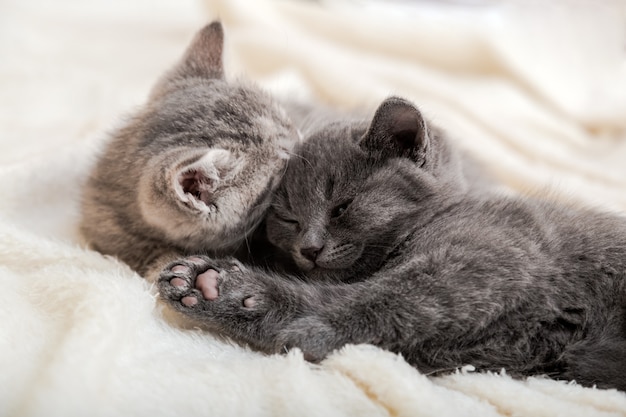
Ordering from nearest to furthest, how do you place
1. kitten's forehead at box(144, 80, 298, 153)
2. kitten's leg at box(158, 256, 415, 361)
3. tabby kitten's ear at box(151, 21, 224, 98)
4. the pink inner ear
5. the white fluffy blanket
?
the white fluffy blanket < kitten's leg at box(158, 256, 415, 361) < the pink inner ear < kitten's forehead at box(144, 80, 298, 153) < tabby kitten's ear at box(151, 21, 224, 98)

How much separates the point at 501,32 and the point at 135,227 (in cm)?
228

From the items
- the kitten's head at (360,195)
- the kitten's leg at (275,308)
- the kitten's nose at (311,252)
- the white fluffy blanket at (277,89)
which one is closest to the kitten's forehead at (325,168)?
the kitten's head at (360,195)

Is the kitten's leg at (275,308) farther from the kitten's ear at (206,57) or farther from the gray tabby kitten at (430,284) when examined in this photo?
the kitten's ear at (206,57)

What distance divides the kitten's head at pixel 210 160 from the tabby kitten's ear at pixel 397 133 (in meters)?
0.23

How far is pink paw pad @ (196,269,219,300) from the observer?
122 cm

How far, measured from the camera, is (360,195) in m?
1.40

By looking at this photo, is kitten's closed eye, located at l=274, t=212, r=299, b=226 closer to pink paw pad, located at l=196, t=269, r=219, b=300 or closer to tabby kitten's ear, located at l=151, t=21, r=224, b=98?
pink paw pad, located at l=196, t=269, r=219, b=300

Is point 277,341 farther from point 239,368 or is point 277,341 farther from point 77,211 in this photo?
point 77,211

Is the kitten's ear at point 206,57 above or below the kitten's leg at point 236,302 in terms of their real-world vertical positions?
above

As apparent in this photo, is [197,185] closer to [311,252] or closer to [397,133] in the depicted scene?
[311,252]

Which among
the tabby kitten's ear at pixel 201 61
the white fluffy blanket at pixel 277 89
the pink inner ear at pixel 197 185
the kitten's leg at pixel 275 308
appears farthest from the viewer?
the tabby kitten's ear at pixel 201 61

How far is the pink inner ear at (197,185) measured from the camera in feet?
4.40

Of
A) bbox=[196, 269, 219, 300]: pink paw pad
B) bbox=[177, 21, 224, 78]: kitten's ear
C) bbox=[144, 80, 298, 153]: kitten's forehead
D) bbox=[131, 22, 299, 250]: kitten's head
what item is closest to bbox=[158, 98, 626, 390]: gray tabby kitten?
bbox=[196, 269, 219, 300]: pink paw pad

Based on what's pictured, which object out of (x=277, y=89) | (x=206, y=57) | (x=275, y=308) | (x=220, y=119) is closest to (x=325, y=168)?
(x=220, y=119)
